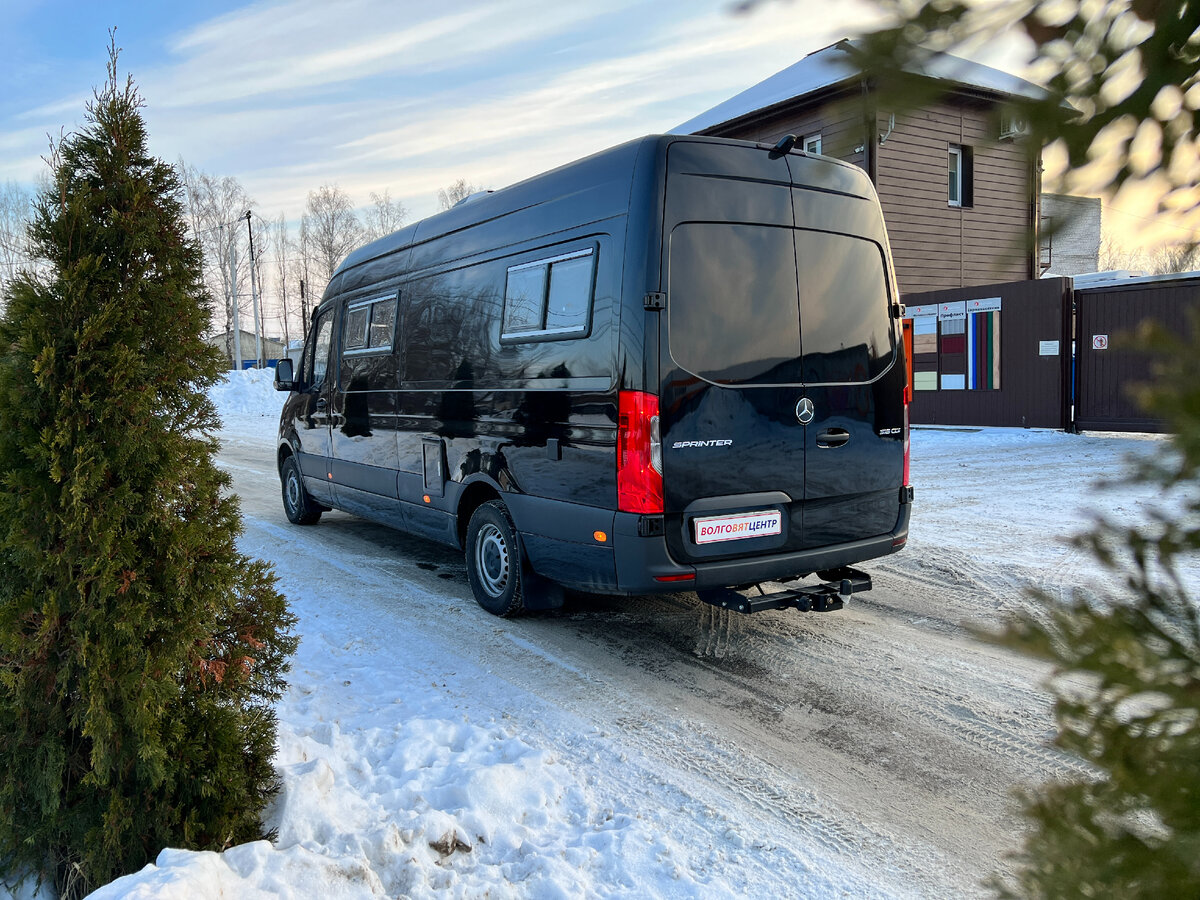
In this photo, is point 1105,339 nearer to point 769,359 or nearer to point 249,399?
point 769,359

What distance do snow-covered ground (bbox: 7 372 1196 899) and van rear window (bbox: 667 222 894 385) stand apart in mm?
1488

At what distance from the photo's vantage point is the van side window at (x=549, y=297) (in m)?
4.66

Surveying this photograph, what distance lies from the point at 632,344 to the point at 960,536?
14.6ft

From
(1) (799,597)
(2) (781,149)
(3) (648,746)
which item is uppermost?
(2) (781,149)

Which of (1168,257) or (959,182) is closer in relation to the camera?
(1168,257)

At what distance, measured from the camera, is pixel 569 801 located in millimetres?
3113

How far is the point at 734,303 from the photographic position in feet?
14.7

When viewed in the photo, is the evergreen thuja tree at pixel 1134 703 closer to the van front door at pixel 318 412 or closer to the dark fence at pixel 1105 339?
the van front door at pixel 318 412

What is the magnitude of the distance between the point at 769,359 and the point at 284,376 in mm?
5469

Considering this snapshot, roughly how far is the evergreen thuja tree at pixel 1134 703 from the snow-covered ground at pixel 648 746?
2.3 inches

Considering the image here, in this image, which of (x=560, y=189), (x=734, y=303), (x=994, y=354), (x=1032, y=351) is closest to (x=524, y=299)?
(x=560, y=189)

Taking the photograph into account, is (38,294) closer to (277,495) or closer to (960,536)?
(960,536)

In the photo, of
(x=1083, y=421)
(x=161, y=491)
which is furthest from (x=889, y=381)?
(x=1083, y=421)

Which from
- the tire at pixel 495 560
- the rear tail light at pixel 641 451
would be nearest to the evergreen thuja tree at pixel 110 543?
the rear tail light at pixel 641 451
